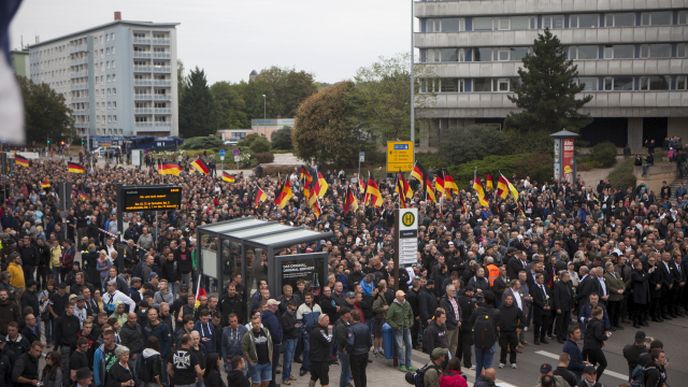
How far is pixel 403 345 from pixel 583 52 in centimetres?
5315

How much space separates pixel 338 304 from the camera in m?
14.8

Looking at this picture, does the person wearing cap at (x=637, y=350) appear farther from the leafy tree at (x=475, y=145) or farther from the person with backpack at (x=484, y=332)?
the leafy tree at (x=475, y=145)

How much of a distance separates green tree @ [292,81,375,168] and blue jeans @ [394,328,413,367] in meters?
48.9

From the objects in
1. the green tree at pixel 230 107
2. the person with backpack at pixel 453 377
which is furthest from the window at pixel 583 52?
the green tree at pixel 230 107

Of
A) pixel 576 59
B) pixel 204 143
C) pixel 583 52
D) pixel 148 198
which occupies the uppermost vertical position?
pixel 583 52

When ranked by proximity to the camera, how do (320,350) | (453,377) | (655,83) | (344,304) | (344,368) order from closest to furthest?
(453,377), (320,350), (344,368), (344,304), (655,83)

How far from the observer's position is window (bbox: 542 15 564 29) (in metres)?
63.6

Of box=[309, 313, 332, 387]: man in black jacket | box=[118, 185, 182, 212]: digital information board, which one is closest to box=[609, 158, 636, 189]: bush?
box=[118, 185, 182, 212]: digital information board

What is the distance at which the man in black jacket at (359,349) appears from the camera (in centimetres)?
1257

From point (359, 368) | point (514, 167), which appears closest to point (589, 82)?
point (514, 167)

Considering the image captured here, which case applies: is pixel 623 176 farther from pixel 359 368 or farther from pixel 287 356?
pixel 359 368

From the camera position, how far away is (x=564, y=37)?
63.0 metres

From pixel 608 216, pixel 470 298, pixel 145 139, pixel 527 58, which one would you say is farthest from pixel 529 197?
pixel 145 139

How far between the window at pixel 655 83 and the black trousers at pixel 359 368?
179ft
